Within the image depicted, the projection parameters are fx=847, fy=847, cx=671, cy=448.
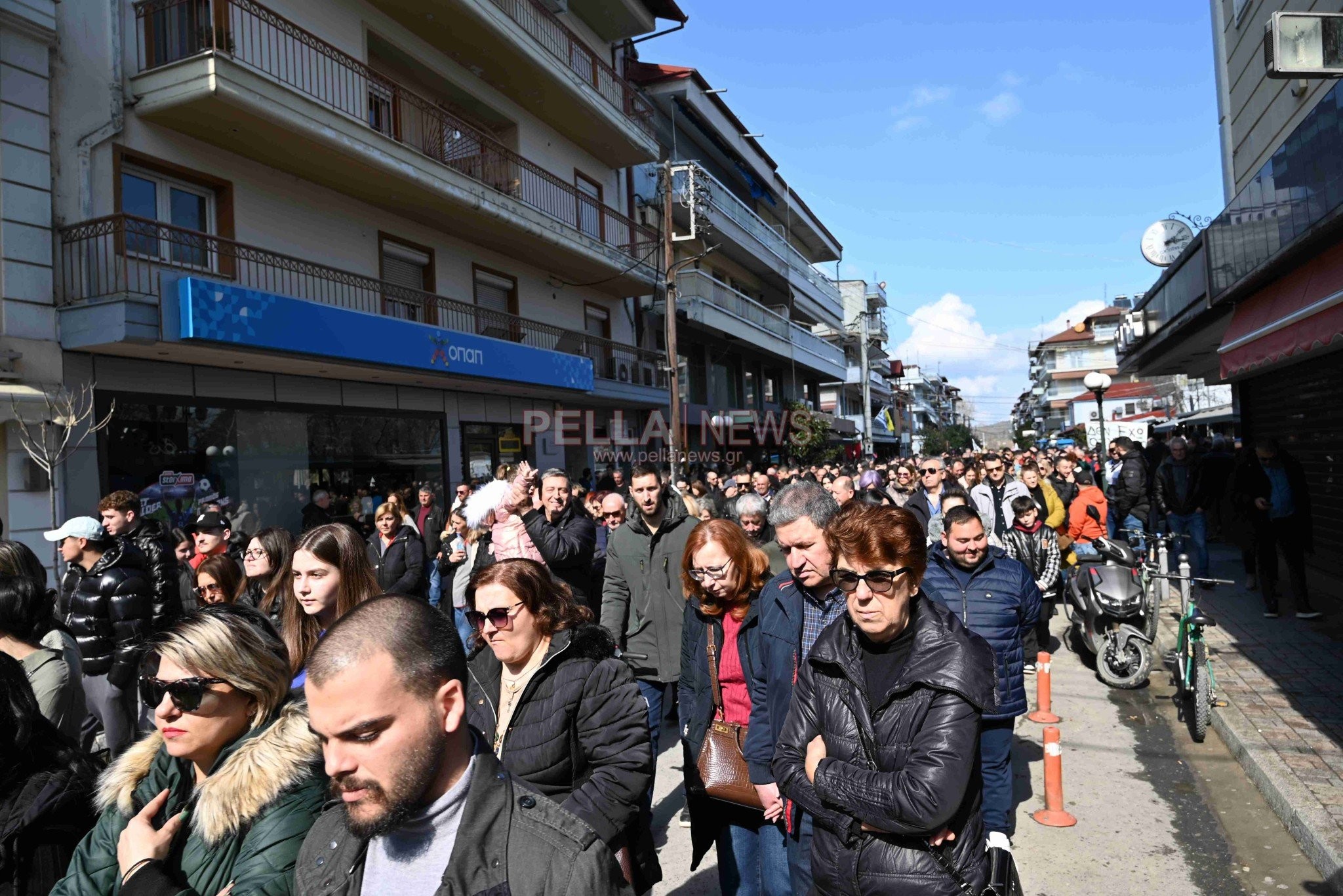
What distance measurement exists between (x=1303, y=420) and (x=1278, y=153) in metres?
4.87

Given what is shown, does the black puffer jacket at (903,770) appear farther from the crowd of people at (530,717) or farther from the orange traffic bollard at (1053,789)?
the orange traffic bollard at (1053,789)

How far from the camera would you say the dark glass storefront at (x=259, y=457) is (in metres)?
10.1

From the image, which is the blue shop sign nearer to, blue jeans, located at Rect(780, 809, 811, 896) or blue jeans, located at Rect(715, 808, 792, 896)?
blue jeans, located at Rect(715, 808, 792, 896)

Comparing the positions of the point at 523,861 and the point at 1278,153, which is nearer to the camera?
the point at 523,861

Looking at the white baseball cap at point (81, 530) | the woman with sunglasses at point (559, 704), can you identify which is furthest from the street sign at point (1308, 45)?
the white baseball cap at point (81, 530)

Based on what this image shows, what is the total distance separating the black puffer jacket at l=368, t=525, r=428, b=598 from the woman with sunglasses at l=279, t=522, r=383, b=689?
4.21 metres

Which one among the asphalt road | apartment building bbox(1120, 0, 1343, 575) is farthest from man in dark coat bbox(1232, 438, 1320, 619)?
the asphalt road

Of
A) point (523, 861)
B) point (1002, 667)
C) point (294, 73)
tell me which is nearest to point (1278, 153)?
point (1002, 667)

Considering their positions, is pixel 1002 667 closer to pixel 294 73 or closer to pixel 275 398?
pixel 275 398

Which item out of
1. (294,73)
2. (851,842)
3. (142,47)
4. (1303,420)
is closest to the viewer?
(851,842)

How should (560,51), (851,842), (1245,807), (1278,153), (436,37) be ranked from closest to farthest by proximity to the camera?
(851,842) < (1245,807) < (1278,153) < (436,37) < (560,51)

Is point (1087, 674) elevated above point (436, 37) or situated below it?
below

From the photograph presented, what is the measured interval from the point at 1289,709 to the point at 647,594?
494 cm

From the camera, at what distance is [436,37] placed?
1541cm
